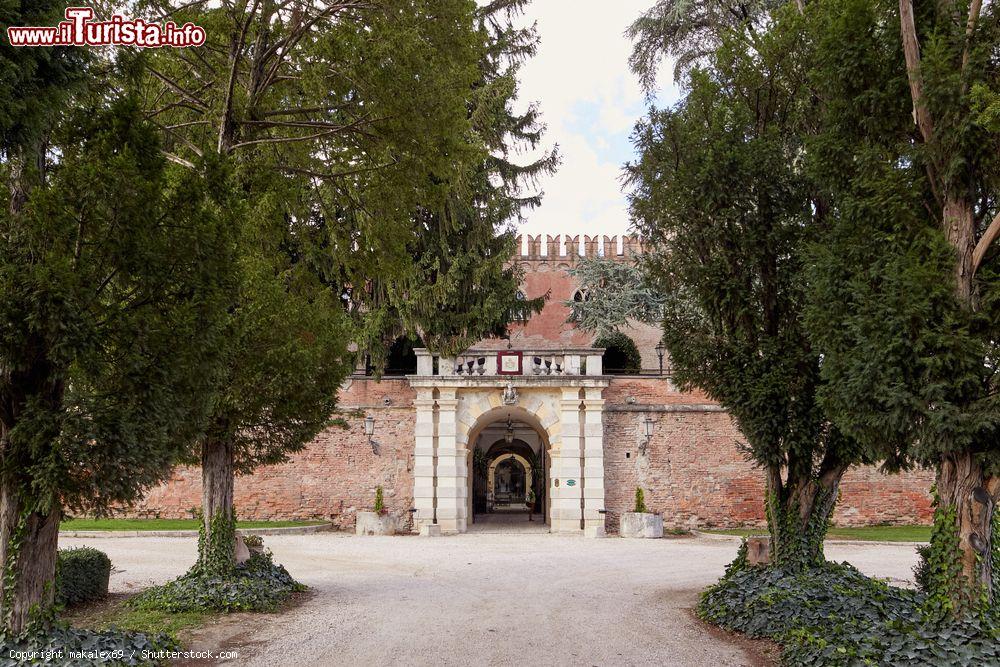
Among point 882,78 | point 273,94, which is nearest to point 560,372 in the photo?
point 273,94

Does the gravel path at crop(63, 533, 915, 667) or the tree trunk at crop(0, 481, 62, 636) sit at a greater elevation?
the tree trunk at crop(0, 481, 62, 636)

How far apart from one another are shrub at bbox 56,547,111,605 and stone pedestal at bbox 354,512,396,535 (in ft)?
35.1

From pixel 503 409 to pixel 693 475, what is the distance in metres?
5.62

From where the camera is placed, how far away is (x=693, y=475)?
21.9m

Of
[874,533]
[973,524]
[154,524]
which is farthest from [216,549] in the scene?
[874,533]

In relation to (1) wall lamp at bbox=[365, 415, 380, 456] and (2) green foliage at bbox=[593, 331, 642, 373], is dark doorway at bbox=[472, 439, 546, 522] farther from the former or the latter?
(1) wall lamp at bbox=[365, 415, 380, 456]

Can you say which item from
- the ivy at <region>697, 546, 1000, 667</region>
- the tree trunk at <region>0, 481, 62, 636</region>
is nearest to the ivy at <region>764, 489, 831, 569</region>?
the ivy at <region>697, 546, 1000, 667</region>

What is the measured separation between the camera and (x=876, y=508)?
22047 mm

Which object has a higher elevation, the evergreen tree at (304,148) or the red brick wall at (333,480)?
the evergreen tree at (304,148)

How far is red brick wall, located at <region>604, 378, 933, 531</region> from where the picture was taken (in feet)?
71.2

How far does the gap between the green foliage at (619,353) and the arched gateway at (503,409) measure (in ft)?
19.1

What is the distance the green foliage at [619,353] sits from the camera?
2708 centimetres

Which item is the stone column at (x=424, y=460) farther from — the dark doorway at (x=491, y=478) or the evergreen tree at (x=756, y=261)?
the evergreen tree at (x=756, y=261)

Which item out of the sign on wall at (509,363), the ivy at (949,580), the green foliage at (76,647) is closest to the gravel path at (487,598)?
the green foliage at (76,647)
